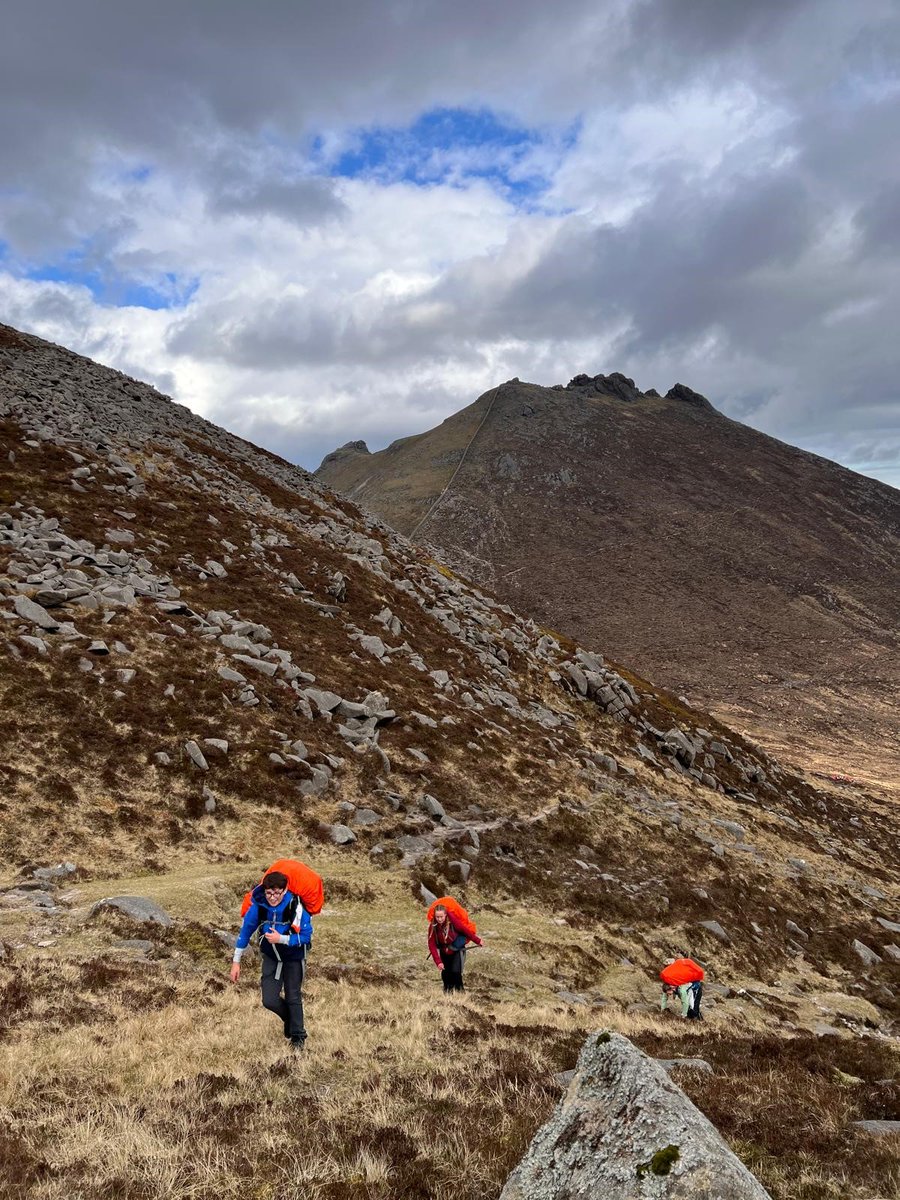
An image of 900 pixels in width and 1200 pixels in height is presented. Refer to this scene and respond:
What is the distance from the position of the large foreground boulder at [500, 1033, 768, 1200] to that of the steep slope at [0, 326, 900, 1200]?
1.07 metres

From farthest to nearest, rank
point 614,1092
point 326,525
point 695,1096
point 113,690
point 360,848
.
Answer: point 326,525
point 113,690
point 360,848
point 695,1096
point 614,1092

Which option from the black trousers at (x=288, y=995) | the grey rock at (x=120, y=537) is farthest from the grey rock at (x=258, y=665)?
the black trousers at (x=288, y=995)

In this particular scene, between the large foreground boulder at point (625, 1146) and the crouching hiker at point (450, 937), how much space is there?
980cm

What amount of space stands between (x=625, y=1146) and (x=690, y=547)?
13842 cm

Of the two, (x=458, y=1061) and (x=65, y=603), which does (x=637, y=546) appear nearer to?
(x=65, y=603)

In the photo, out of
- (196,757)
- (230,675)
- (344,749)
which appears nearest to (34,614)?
(230,675)

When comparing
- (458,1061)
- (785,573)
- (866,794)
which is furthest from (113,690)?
(785,573)

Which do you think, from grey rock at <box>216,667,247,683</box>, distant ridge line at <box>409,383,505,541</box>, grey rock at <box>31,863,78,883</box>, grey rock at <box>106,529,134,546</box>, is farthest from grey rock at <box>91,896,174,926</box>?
distant ridge line at <box>409,383,505,541</box>

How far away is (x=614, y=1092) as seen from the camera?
19.5 ft

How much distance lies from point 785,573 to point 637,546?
27334 millimetres

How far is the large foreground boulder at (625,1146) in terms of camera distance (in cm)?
493

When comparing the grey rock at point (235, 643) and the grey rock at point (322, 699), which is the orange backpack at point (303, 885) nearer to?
the grey rock at point (322, 699)

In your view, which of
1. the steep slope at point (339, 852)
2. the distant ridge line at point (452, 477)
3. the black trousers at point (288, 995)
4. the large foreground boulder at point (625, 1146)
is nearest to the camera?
the large foreground boulder at point (625, 1146)

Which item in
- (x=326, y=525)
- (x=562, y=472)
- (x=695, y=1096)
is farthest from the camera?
(x=562, y=472)
